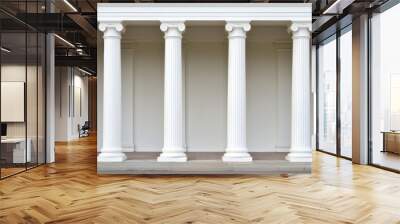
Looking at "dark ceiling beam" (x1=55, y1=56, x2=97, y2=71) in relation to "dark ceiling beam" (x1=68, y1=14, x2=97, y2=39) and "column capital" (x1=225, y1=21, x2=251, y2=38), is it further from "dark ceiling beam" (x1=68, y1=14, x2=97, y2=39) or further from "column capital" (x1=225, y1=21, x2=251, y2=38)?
"column capital" (x1=225, y1=21, x2=251, y2=38)

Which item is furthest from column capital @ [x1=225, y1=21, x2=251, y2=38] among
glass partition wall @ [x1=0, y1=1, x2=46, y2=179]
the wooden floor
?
glass partition wall @ [x1=0, y1=1, x2=46, y2=179]

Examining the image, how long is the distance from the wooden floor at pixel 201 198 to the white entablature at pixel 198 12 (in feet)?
10.7

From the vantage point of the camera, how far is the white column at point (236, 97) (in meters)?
7.88

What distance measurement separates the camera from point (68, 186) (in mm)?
6730

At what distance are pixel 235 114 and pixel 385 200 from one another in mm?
3294

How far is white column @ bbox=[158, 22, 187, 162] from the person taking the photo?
788cm

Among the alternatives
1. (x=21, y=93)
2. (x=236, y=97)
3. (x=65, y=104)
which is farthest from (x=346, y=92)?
(x=65, y=104)

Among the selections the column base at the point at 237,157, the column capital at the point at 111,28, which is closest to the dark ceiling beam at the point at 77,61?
the column capital at the point at 111,28

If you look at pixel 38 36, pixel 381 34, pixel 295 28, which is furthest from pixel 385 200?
pixel 38 36

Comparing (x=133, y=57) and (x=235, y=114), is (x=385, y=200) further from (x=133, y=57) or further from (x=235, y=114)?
(x=133, y=57)

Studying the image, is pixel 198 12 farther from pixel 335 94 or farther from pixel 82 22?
pixel 335 94

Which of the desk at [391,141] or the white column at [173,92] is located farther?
the desk at [391,141]

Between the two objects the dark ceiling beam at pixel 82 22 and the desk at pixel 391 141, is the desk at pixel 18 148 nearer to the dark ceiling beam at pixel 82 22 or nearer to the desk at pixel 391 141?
the dark ceiling beam at pixel 82 22

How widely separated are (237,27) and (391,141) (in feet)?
14.5
